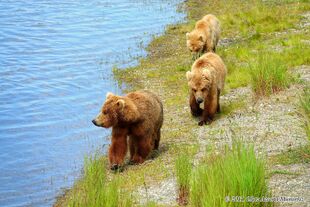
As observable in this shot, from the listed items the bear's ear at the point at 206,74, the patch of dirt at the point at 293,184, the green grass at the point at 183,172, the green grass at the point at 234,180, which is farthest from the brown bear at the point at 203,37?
the green grass at the point at 234,180

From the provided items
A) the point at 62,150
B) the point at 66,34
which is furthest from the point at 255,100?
the point at 66,34

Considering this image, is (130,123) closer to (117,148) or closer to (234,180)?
(117,148)

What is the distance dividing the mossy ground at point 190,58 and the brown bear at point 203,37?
0.57 m

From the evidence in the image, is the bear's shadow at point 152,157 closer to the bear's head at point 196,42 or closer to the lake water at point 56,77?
the lake water at point 56,77

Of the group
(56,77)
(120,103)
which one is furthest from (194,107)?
(56,77)

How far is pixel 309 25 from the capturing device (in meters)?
20.6

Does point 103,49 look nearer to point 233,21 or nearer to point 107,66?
point 107,66

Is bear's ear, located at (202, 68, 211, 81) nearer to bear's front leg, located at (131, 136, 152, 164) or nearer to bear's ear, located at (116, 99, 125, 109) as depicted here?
bear's front leg, located at (131, 136, 152, 164)

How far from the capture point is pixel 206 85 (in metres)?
12.6

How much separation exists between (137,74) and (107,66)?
2.00m

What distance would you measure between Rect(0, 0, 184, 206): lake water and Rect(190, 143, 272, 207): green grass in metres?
4.23

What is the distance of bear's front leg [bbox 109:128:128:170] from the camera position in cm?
1098

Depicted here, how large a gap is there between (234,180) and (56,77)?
1245cm

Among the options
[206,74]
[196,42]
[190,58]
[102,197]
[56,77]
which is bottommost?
[56,77]
